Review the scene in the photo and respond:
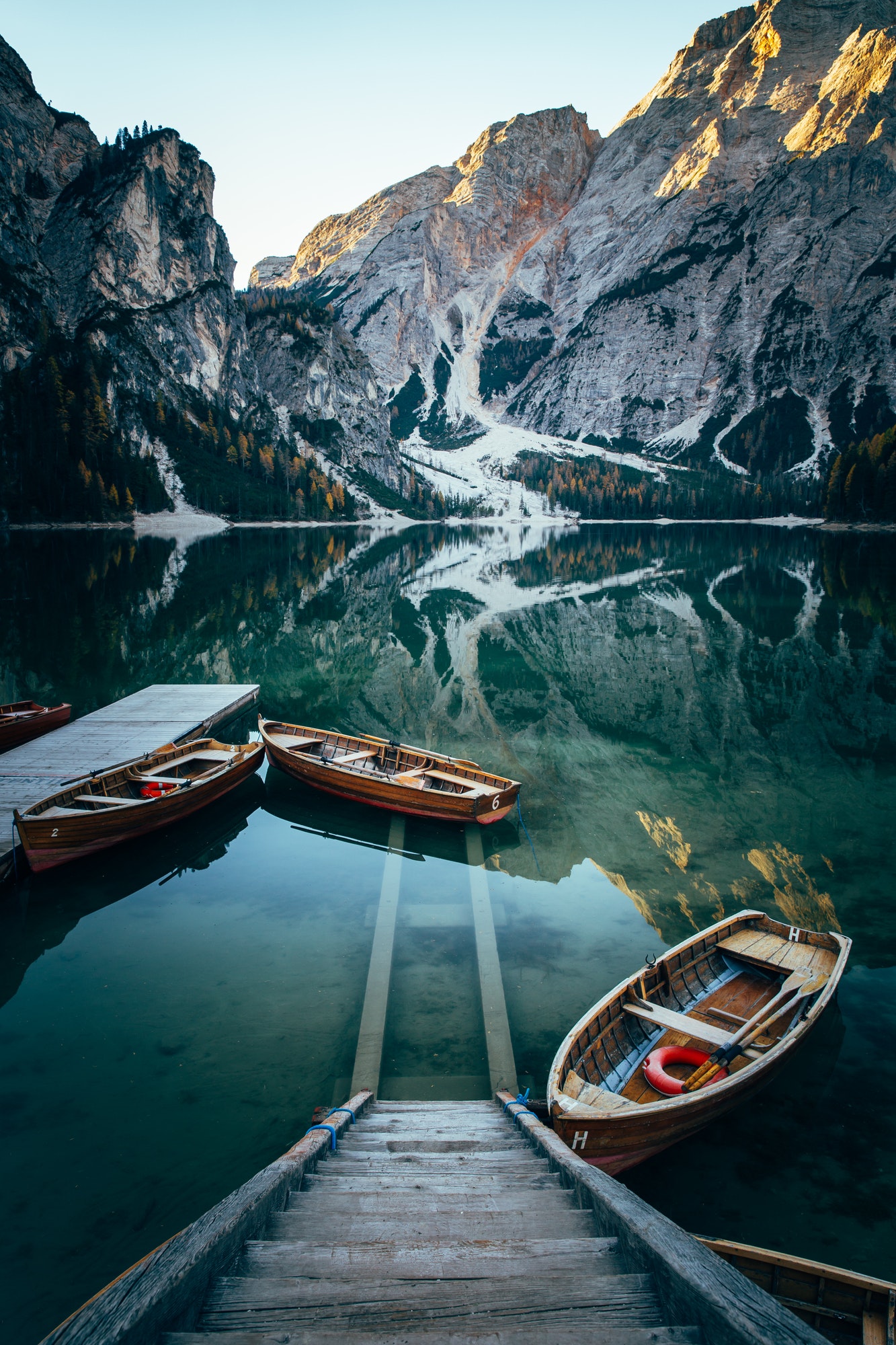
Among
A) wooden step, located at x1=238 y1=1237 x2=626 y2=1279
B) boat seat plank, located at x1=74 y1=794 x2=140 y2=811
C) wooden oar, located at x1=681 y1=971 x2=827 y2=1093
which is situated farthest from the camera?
boat seat plank, located at x1=74 y1=794 x2=140 y2=811

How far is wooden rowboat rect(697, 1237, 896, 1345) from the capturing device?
15.9ft

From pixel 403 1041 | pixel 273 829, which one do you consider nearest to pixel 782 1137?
pixel 403 1041

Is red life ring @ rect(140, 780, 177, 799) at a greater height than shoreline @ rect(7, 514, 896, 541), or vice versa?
shoreline @ rect(7, 514, 896, 541)

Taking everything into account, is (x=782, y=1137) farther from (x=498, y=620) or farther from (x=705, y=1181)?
(x=498, y=620)

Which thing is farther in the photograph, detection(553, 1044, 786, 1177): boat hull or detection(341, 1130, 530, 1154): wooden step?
detection(553, 1044, 786, 1177): boat hull

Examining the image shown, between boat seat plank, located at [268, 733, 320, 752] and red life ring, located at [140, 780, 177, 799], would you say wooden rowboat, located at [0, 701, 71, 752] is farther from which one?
boat seat plank, located at [268, 733, 320, 752]

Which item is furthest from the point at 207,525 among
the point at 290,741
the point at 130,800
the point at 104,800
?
the point at 104,800

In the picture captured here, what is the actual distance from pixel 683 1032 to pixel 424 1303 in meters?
6.11

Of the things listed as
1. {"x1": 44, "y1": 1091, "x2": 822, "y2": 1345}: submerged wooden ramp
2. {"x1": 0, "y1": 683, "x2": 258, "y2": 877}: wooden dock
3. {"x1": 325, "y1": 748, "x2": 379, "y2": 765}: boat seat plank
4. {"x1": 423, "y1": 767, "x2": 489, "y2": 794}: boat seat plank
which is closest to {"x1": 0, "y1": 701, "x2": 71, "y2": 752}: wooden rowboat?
{"x1": 0, "y1": 683, "x2": 258, "y2": 877}: wooden dock

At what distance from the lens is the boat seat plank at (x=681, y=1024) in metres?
8.17

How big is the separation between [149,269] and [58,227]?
75.9ft

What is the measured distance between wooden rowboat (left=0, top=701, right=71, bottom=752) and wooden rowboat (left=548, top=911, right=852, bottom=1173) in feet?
63.1

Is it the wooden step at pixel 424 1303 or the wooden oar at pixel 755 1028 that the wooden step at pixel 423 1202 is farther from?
the wooden oar at pixel 755 1028

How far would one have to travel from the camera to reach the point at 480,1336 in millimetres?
2977
